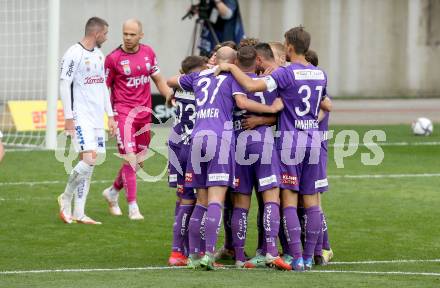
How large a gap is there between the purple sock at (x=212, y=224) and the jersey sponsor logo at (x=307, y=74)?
131 centimetres

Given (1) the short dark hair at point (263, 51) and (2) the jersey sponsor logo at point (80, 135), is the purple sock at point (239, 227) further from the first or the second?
(2) the jersey sponsor logo at point (80, 135)

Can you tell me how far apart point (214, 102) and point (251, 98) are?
1.15ft

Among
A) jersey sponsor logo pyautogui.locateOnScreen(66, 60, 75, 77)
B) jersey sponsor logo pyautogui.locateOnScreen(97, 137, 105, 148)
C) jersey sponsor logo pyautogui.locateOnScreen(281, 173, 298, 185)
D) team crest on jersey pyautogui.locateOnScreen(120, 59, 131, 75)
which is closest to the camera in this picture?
jersey sponsor logo pyautogui.locateOnScreen(281, 173, 298, 185)

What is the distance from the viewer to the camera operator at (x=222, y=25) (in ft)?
82.5

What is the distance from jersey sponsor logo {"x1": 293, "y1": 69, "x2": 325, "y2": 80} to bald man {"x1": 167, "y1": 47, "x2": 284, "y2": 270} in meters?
0.35

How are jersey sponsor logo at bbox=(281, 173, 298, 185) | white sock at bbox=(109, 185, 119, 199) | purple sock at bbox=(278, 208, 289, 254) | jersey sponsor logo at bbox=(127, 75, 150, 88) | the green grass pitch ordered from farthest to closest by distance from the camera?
white sock at bbox=(109, 185, 119, 199), jersey sponsor logo at bbox=(127, 75, 150, 88), purple sock at bbox=(278, 208, 289, 254), jersey sponsor logo at bbox=(281, 173, 298, 185), the green grass pitch

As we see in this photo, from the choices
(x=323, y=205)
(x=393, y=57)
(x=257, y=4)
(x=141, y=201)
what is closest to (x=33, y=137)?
(x=141, y=201)

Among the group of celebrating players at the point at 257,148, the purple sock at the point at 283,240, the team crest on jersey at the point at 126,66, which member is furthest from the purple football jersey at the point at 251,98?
the team crest on jersey at the point at 126,66

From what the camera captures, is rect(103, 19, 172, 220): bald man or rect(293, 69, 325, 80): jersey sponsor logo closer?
rect(293, 69, 325, 80): jersey sponsor logo

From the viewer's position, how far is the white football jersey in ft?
44.6

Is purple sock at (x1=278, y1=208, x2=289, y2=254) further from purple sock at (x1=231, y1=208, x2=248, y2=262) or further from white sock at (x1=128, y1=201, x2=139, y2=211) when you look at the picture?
white sock at (x1=128, y1=201, x2=139, y2=211)

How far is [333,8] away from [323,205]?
1748 cm

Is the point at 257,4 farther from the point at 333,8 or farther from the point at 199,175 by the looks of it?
the point at 199,175

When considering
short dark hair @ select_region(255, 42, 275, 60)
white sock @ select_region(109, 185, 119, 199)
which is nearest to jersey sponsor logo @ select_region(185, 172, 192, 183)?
short dark hair @ select_region(255, 42, 275, 60)
